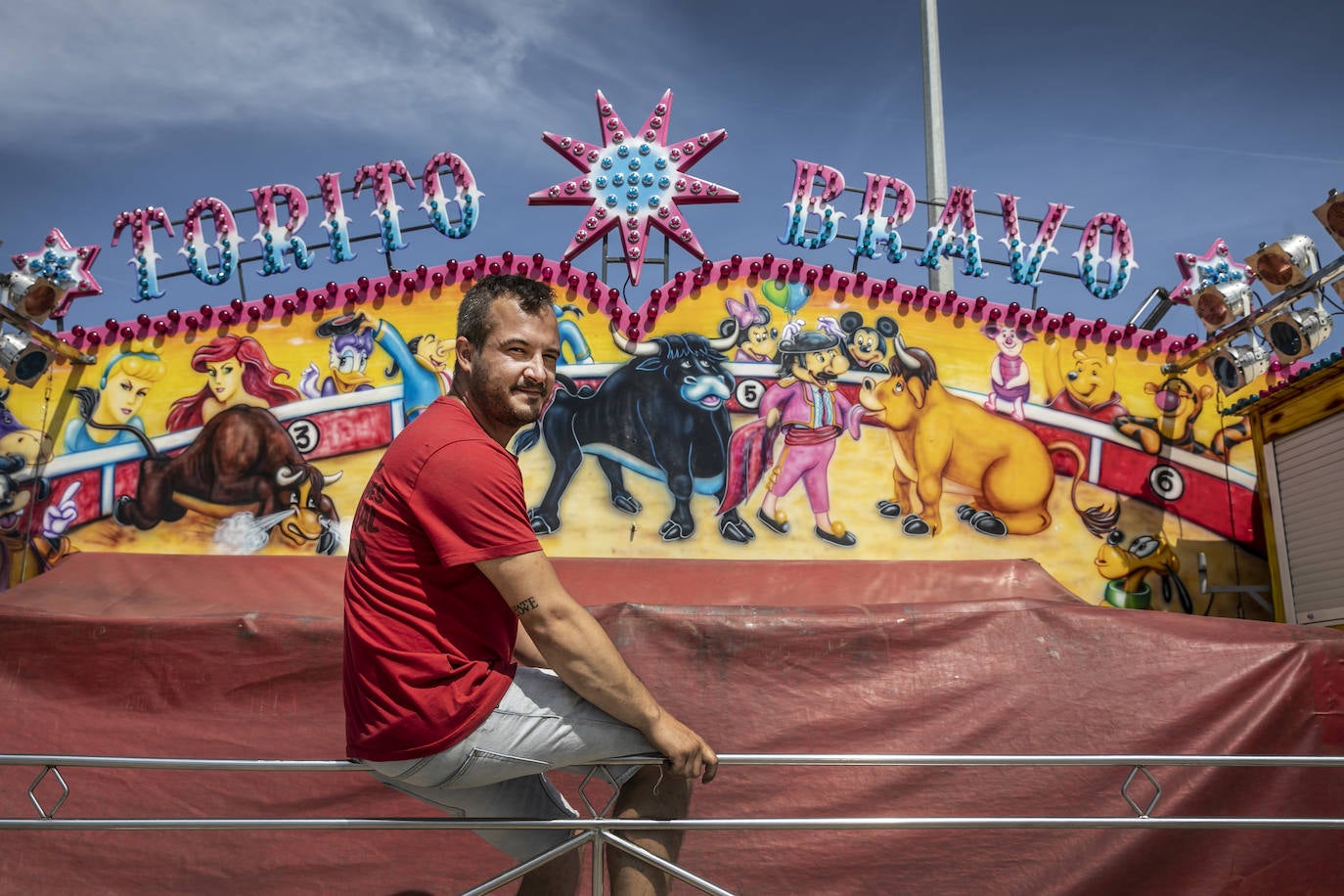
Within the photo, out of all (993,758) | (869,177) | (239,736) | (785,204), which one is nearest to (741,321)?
(785,204)

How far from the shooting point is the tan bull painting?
26.1 ft

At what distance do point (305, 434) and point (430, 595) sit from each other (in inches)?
256

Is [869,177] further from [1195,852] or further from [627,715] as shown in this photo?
[627,715]

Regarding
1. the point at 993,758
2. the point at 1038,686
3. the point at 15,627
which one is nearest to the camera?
the point at 993,758

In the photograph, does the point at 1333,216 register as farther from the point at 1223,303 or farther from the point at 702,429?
the point at 702,429

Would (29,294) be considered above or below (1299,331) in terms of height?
above

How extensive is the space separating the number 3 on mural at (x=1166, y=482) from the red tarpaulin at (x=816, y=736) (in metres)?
3.96

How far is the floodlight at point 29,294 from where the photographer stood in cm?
783

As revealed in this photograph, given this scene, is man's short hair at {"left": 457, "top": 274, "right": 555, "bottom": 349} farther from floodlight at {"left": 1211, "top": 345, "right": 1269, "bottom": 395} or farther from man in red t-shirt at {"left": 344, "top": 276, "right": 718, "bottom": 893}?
floodlight at {"left": 1211, "top": 345, "right": 1269, "bottom": 395}

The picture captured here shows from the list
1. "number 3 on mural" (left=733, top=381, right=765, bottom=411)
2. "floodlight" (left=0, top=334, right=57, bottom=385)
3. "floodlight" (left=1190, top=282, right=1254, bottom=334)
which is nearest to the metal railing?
"number 3 on mural" (left=733, top=381, right=765, bottom=411)

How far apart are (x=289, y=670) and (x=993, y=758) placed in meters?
3.32

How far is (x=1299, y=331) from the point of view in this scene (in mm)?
7324

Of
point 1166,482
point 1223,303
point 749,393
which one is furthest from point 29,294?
point 1223,303

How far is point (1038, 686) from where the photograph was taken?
440 cm
